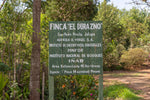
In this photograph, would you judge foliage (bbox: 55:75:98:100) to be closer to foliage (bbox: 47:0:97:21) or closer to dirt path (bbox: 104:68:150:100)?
dirt path (bbox: 104:68:150:100)

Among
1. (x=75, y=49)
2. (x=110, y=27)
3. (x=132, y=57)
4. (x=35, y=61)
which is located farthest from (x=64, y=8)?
(x=132, y=57)

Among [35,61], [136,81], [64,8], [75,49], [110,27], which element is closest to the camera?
[75,49]

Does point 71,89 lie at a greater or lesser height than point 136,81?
greater

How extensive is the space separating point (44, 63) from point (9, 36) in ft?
4.53

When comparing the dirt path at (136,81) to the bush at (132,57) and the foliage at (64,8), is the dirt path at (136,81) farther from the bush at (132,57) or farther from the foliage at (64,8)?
the foliage at (64,8)

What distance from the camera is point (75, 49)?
436 centimetres

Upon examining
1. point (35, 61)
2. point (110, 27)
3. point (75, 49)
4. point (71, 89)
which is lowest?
point (71, 89)

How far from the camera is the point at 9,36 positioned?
5176 mm

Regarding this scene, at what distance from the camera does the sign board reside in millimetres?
4340

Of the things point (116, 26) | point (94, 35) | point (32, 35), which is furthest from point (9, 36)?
point (116, 26)

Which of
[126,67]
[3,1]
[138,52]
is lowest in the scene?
[126,67]

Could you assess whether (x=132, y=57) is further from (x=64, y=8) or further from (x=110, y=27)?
(x=64, y=8)

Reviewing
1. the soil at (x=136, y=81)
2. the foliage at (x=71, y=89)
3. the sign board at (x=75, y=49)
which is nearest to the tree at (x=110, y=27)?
the soil at (x=136, y=81)

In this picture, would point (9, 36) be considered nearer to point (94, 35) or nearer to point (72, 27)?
point (72, 27)
